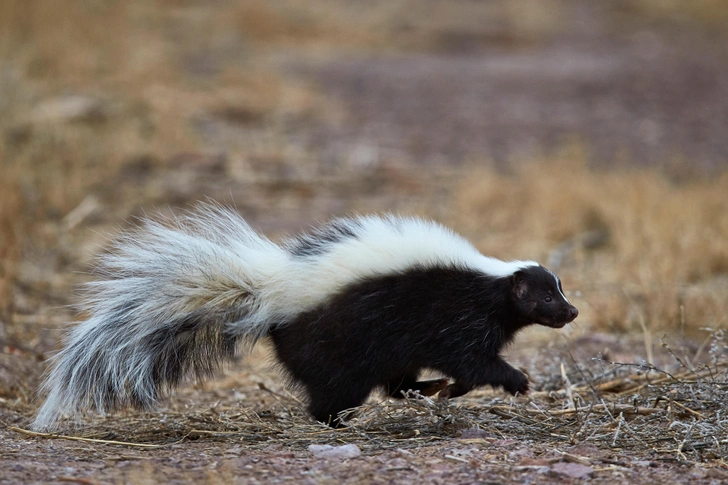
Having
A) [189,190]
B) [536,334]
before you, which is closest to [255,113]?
[189,190]

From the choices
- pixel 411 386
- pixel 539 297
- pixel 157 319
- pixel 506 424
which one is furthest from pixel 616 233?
pixel 157 319

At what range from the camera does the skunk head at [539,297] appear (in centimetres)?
489

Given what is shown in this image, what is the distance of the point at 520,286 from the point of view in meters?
4.89

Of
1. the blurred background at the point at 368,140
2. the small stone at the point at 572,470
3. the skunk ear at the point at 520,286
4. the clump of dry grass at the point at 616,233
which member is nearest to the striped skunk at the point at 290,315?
the skunk ear at the point at 520,286

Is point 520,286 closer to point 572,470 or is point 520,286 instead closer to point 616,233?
point 572,470

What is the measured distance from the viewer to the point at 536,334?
7.16m

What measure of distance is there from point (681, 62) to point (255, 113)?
1001cm

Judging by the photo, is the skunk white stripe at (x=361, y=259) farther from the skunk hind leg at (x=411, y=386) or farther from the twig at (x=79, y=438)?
the twig at (x=79, y=438)

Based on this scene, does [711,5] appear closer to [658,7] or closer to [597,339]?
[658,7]

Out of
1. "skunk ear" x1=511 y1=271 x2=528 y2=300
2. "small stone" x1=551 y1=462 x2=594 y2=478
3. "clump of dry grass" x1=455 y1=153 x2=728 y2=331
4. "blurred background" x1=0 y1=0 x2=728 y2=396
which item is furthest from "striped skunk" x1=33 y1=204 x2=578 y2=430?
"clump of dry grass" x1=455 y1=153 x2=728 y2=331

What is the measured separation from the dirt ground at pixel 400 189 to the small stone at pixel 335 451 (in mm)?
20

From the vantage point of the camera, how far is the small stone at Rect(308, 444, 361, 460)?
157 inches

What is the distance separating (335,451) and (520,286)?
1.41 m

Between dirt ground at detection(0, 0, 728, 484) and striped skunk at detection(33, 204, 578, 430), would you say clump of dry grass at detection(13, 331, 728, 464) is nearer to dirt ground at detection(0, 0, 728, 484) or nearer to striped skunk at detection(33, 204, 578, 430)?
dirt ground at detection(0, 0, 728, 484)
